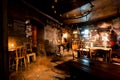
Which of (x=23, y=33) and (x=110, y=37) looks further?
(x=110, y=37)

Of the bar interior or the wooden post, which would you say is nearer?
the wooden post

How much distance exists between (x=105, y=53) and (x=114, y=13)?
10.0ft

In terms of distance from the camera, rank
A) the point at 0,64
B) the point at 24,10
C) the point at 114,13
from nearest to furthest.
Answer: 1. the point at 0,64
2. the point at 24,10
3. the point at 114,13

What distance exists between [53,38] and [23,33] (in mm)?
3363

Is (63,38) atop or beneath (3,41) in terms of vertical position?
atop

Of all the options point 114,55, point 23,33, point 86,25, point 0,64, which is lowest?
point 114,55

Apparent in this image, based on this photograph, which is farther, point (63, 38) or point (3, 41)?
point (63, 38)

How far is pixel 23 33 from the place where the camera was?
18.2 feet

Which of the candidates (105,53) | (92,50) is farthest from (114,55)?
(92,50)

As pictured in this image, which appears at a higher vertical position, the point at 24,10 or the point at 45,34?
the point at 24,10

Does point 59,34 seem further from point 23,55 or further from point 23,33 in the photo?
point 23,55

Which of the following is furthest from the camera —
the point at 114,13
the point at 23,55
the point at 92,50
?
the point at 114,13

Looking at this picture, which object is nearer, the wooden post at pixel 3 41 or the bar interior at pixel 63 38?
the wooden post at pixel 3 41

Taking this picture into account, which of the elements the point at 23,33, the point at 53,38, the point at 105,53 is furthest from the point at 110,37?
the point at 23,33
